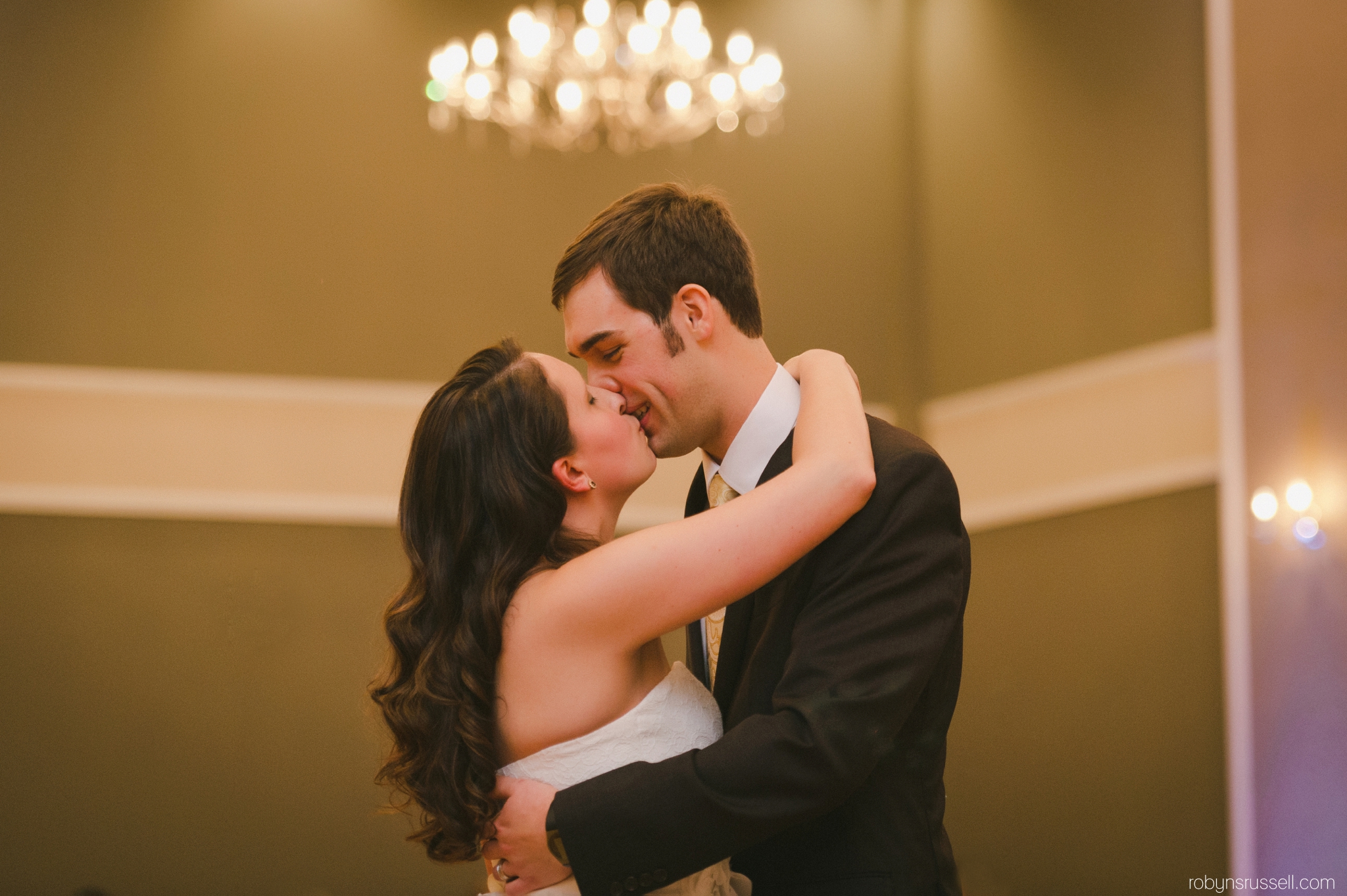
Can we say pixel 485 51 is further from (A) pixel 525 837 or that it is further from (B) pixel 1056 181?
(A) pixel 525 837

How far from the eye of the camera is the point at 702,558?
56.6 inches

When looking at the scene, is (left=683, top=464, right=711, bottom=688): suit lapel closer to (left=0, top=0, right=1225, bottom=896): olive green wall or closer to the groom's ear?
the groom's ear

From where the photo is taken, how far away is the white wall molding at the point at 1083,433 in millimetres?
3826

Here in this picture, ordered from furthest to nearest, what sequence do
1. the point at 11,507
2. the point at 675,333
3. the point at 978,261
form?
1. the point at 978,261
2. the point at 11,507
3. the point at 675,333

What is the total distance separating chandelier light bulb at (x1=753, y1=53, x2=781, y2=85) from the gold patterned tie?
129 inches

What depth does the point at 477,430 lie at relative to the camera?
158 centimetres

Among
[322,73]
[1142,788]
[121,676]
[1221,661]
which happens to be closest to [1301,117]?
[1221,661]

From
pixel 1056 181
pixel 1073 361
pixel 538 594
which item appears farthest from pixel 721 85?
pixel 538 594

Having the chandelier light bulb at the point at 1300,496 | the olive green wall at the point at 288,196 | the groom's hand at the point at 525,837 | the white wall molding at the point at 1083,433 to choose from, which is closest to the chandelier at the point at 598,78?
the olive green wall at the point at 288,196

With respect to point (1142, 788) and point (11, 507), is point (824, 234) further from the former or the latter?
point (11, 507)

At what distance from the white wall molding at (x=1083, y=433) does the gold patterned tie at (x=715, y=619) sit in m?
2.42

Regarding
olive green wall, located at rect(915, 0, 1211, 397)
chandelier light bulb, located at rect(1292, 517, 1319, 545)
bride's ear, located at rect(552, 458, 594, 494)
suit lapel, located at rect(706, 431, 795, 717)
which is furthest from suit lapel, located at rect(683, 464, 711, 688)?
olive green wall, located at rect(915, 0, 1211, 397)

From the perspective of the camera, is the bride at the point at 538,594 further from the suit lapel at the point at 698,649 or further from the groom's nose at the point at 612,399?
the suit lapel at the point at 698,649

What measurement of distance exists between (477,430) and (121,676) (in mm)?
3395
